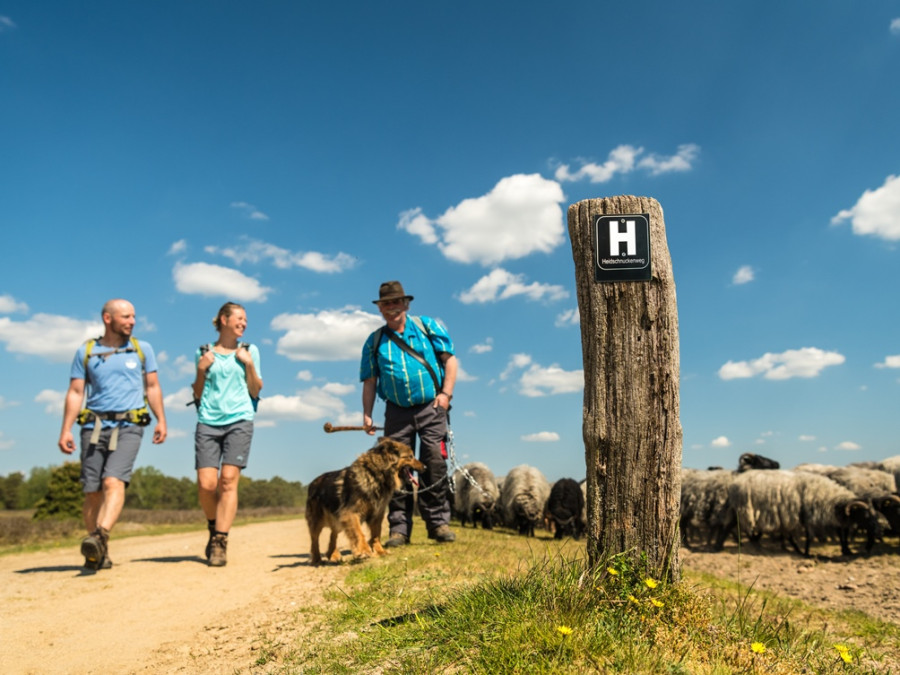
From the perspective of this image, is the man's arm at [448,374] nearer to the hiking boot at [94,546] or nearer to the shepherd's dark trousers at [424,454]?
the shepherd's dark trousers at [424,454]

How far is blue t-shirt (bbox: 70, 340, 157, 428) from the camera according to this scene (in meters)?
7.22

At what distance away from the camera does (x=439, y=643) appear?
3.09m

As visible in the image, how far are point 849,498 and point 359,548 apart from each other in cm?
1028

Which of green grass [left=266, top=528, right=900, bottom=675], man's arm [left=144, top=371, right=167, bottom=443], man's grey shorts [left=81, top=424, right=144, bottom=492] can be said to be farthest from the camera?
man's arm [left=144, top=371, right=167, bottom=443]

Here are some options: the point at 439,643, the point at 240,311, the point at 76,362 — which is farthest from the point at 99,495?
the point at 439,643

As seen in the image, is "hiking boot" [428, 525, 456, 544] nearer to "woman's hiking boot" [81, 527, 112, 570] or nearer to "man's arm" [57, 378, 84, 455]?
"woman's hiking boot" [81, 527, 112, 570]

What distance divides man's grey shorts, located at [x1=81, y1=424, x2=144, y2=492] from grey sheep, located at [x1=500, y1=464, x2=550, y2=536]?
30.5 feet

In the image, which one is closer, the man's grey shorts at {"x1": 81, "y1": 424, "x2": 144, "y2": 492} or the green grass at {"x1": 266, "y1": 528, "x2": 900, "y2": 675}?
the green grass at {"x1": 266, "y1": 528, "x2": 900, "y2": 675}

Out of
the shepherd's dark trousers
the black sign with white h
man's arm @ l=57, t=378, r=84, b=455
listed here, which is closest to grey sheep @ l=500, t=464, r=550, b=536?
the shepherd's dark trousers

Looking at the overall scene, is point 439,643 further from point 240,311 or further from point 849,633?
point 240,311

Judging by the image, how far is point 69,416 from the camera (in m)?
7.18

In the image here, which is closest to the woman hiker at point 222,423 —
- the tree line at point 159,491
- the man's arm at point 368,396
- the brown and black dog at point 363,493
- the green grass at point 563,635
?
the brown and black dog at point 363,493

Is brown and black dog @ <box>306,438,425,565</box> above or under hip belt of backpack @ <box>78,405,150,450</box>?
under

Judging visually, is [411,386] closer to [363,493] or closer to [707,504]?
[363,493]
